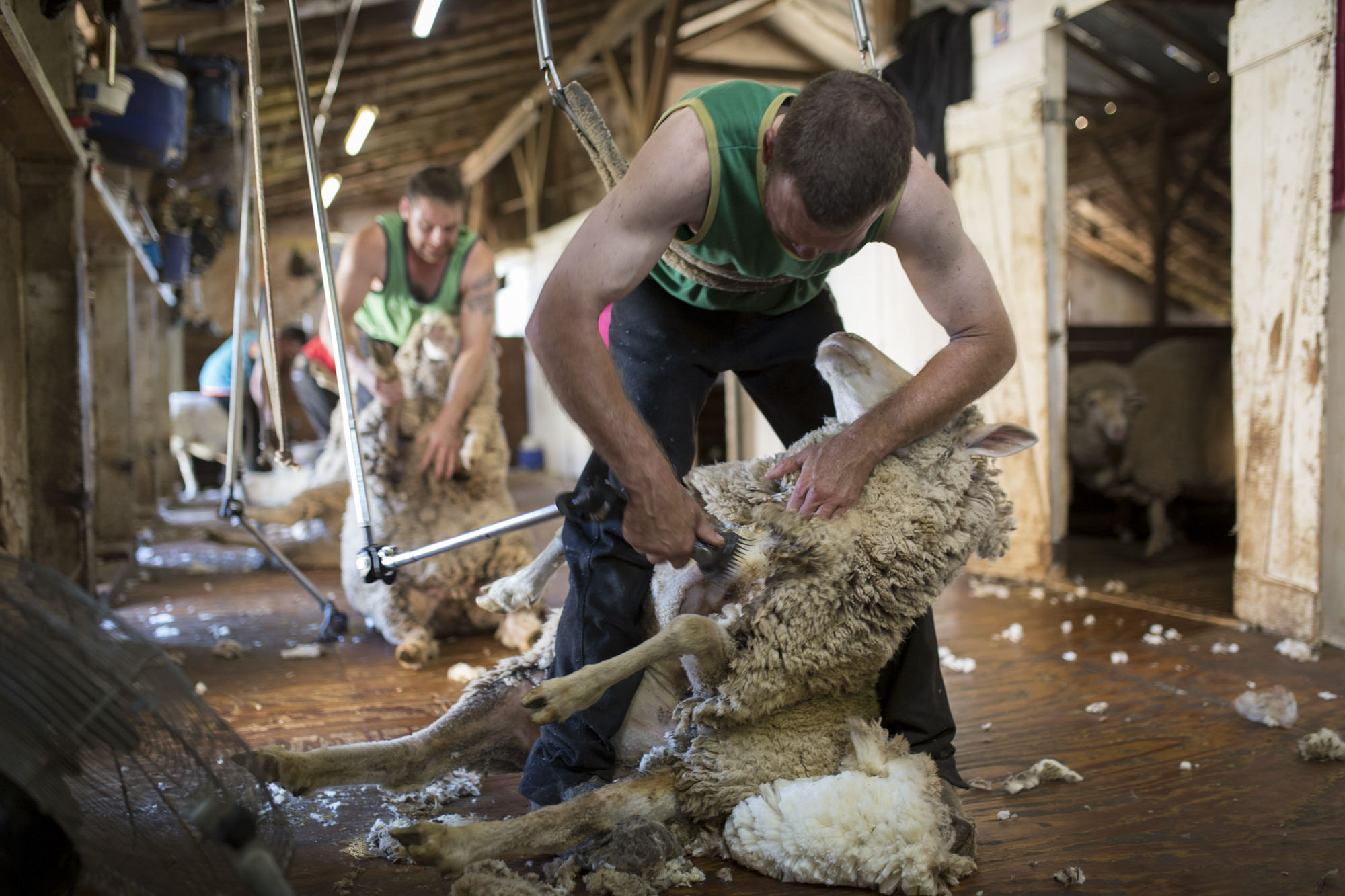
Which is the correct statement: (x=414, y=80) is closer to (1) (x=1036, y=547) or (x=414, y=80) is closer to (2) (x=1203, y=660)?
(1) (x=1036, y=547)

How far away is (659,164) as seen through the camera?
147 cm

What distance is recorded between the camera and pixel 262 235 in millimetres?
1871

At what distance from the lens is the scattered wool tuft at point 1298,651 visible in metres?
2.82

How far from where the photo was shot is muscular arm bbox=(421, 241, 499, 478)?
3.09m

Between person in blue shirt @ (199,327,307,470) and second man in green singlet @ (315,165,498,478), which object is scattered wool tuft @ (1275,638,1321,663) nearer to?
second man in green singlet @ (315,165,498,478)

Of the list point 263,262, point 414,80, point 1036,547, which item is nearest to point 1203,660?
point 1036,547

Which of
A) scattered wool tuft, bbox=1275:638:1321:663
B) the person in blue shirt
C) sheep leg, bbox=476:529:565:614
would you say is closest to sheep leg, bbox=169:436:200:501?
the person in blue shirt

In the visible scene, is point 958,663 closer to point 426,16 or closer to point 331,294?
point 331,294

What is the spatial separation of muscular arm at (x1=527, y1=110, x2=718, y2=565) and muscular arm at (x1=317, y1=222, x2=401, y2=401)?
1.82 m

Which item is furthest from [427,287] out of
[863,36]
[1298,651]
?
[1298,651]

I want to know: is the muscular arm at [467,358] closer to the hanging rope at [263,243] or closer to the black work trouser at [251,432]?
the hanging rope at [263,243]

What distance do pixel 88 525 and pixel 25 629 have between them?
8.16 feet

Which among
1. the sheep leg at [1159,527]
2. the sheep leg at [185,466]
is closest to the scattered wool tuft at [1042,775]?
the sheep leg at [1159,527]

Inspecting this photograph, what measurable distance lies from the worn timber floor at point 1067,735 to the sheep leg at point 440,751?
12 cm
